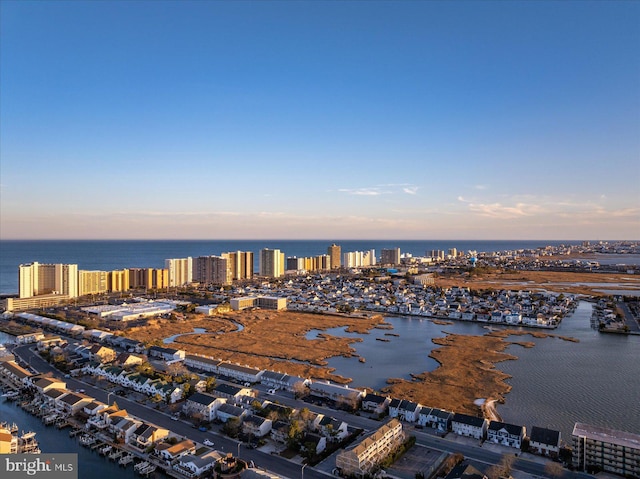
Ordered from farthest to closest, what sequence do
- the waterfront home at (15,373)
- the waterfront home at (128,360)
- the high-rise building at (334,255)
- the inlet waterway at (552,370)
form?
the high-rise building at (334,255) < the waterfront home at (128,360) < the waterfront home at (15,373) < the inlet waterway at (552,370)

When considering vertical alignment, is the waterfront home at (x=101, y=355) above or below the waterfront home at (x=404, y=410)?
above

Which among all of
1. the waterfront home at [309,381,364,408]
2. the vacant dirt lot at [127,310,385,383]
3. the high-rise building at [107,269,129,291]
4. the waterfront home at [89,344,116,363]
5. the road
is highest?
the high-rise building at [107,269,129,291]

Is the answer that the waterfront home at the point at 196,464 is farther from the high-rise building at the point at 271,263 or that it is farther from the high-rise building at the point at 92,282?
the high-rise building at the point at 271,263

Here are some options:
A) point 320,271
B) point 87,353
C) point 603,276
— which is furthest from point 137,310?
point 603,276

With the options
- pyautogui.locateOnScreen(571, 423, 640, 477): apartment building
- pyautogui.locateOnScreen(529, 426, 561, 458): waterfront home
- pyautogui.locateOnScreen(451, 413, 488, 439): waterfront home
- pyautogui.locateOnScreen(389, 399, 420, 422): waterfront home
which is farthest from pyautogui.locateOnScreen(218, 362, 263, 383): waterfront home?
pyautogui.locateOnScreen(571, 423, 640, 477): apartment building

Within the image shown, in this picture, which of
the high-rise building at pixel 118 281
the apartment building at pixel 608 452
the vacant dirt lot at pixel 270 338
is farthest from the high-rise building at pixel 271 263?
the apartment building at pixel 608 452

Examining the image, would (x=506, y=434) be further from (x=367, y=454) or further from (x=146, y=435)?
(x=146, y=435)

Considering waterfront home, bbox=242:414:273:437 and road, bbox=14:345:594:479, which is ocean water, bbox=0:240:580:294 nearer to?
road, bbox=14:345:594:479

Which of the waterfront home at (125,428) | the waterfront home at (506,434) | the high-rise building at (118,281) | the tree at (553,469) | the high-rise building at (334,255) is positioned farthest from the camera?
the high-rise building at (334,255)
